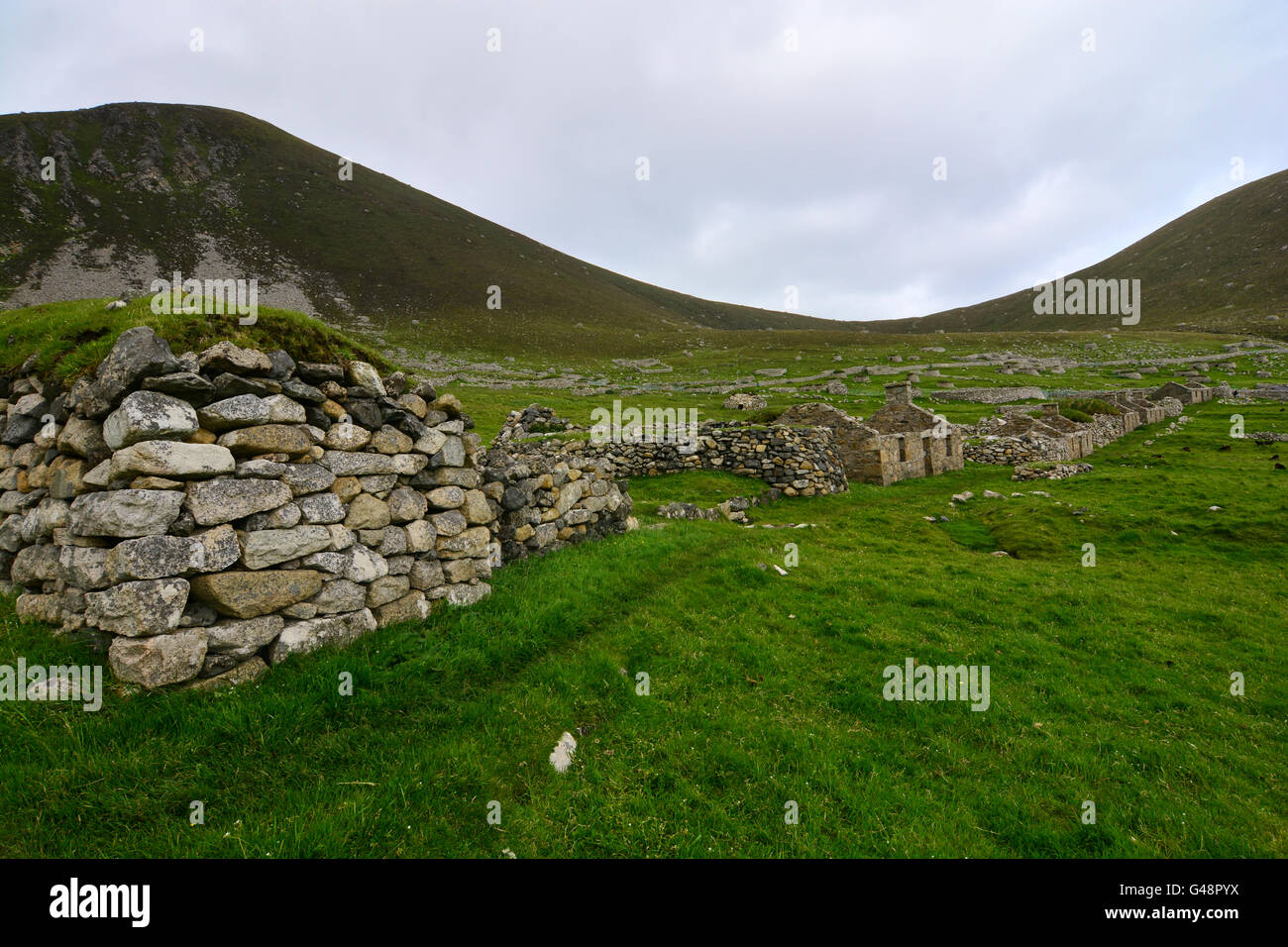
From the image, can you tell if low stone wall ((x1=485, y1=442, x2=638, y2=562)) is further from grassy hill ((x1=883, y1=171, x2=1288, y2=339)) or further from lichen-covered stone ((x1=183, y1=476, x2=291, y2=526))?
grassy hill ((x1=883, y1=171, x2=1288, y2=339))

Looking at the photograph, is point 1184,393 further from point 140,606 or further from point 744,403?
point 140,606

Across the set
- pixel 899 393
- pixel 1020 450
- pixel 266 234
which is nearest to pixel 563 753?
pixel 899 393

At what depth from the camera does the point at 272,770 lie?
4.41 m

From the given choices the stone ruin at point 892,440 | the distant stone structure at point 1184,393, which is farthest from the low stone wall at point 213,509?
the distant stone structure at point 1184,393

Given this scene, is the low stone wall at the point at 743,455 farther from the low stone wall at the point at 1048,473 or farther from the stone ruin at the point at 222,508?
the stone ruin at the point at 222,508

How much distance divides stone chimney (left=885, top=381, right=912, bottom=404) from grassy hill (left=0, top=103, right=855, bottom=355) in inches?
2919

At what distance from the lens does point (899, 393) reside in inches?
1077

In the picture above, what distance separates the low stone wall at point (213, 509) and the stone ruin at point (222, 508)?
Result: 0.06 feet

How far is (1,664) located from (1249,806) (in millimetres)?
12267

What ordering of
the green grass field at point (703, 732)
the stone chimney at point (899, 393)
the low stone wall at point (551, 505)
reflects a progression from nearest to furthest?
the green grass field at point (703, 732), the low stone wall at point (551, 505), the stone chimney at point (899, 393)

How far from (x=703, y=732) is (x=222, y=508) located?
5580 millimetres

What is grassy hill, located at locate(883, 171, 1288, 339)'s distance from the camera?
10788 centimetres

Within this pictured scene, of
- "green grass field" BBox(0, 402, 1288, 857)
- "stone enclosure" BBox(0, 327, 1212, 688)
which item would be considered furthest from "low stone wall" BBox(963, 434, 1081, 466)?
"stone enclosure" BBox(0, 327, 1212, 688)

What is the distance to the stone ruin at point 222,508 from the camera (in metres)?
4.88
